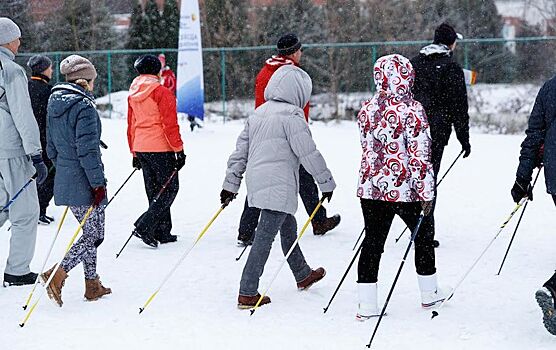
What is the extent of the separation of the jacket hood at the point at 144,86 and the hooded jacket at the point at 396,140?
270 cm

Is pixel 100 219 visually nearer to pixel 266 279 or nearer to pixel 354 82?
pixel 266 279

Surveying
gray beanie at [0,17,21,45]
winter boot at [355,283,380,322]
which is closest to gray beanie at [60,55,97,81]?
Result: gray beanie at [0,17,21,45]

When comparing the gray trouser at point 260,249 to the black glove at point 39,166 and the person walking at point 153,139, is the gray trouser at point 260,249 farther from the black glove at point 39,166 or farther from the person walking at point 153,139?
the person walking at point 153,139

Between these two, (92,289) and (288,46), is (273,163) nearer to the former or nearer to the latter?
(92,289)

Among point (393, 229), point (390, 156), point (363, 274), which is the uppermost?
point (390, 156)

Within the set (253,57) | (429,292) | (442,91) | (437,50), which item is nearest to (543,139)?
(429,292)

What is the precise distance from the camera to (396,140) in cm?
480

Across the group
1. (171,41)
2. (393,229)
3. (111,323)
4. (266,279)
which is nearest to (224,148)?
(393,229)

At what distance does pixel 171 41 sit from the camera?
28.1 meters

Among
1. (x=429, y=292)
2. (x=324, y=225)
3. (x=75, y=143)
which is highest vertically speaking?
(x=75, y=143)

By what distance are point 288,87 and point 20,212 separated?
2.22 m

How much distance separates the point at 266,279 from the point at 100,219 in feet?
4.44

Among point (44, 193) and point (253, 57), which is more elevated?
point (44, 193)

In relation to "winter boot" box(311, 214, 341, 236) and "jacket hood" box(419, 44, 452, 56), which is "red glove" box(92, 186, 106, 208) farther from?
"jacket hood" box(419, 44, 452, 56)
